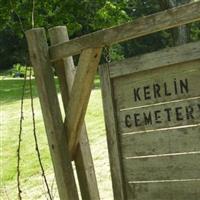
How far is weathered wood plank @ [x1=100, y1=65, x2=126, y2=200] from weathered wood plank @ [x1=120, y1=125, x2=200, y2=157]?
61 mm

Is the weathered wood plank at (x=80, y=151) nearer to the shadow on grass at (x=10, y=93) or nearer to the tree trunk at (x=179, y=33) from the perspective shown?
the tree trunk at (x=179, y=33)

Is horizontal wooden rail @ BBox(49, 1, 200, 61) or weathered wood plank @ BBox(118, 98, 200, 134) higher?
horizontal wooden rail @ BBox(49, 1, 200, 61)

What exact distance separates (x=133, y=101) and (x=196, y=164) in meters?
0.60

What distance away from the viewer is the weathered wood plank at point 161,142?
3.63m

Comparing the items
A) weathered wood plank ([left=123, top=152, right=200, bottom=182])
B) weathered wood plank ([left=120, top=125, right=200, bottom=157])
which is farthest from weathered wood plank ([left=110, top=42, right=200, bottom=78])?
weathered wood plank ([left=123, top=152, right=200, bottom=182])

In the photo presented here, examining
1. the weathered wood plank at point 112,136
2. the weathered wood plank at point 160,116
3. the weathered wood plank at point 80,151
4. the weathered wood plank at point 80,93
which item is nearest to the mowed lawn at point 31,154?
the weathered wood plank at point 80,151

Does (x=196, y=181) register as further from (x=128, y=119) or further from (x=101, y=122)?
(x=101, y=122)

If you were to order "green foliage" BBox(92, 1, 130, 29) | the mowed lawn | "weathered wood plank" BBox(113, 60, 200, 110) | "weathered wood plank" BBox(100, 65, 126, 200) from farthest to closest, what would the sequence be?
"green foliage" BBox(92, 1, 130, 29) < the mowed lawn < "weathered wood plank" BBox(100, 65, 126, 200) < "weathered wood plank" BBox(113, 60, 200, 110)

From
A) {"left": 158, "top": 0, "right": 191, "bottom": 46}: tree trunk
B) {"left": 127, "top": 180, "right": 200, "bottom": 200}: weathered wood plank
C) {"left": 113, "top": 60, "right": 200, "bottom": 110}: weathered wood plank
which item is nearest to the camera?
{"left": 113, "top": 60, "right": 200, "bottom": 110}: weathered wood plank

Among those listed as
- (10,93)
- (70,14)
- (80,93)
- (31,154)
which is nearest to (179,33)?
(70,14)

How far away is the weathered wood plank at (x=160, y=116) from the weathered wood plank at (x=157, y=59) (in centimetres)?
26

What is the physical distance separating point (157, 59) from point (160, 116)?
0.37 metres

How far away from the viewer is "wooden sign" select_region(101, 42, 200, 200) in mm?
3598

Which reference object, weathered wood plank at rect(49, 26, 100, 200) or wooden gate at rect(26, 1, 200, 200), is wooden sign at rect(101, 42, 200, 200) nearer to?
wooden gate at rect(26, 1, 200, 200)
